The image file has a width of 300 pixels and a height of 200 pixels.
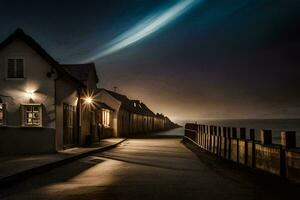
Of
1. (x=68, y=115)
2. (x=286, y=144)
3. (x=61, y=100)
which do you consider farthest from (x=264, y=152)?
(x=68, y=115)

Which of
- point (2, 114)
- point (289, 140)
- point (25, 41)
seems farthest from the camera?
point (25, 41)

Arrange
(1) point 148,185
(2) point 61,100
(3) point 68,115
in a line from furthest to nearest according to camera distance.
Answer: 1. (3) point 68,115
2. (2) point 61,100
3. (1) point 148,185

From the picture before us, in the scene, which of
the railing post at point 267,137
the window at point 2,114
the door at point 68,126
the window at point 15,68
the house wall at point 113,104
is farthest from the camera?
the house wall at point 113,104

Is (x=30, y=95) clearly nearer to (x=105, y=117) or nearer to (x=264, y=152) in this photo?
(x=264, y=152)

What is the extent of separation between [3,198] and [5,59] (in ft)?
45.1

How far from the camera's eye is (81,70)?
31.3 m

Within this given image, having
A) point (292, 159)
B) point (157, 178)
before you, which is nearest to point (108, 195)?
point (157, 178)

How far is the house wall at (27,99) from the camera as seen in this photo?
67.2 ft

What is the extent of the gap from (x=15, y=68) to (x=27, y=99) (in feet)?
5.97

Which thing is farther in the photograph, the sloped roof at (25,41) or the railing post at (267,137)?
the sloped roof at (25,41)

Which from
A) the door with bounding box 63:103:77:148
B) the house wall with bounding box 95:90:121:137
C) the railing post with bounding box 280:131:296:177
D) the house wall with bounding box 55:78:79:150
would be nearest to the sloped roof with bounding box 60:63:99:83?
the door with bounding box 63:103:77:148

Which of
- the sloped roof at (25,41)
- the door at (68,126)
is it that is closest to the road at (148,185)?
the sloped roof at (25,41)

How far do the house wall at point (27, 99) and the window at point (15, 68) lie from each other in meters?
0.22

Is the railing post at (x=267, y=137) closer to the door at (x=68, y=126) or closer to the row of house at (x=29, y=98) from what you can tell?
the row of house at (x=29, y=98)
